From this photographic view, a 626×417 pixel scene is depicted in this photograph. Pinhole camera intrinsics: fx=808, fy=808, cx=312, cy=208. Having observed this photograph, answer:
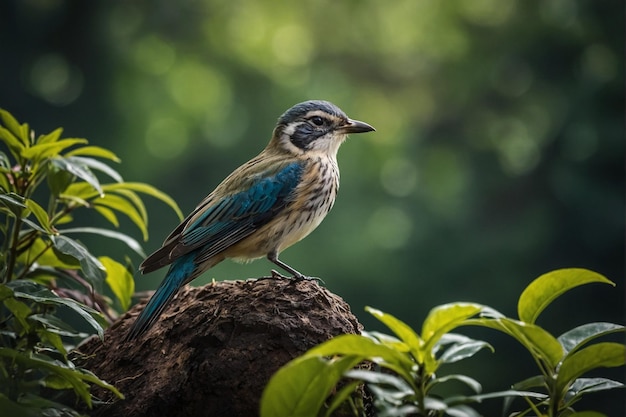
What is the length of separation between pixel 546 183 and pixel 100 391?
6.96 meters

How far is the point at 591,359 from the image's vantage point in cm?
206

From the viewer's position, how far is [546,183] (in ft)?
28.8

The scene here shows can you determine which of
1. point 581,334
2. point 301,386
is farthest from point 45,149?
point 581,334

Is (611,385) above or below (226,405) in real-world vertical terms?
above

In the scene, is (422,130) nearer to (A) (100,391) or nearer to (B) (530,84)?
(B) (530,84)

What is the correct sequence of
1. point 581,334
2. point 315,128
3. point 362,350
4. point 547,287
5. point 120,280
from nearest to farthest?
Answer: point 362,350 < point 547,287 < point 581,334 < point 120,280 < point 315,128

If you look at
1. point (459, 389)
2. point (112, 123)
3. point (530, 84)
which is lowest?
point (459, 389)

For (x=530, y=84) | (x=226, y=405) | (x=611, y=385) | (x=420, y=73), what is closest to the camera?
(x=611, y=385)

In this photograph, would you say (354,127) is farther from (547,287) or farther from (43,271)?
(547,287)

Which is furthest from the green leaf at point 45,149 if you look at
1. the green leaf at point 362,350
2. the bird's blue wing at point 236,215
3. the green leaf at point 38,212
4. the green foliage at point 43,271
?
the green leaf at point 362,350

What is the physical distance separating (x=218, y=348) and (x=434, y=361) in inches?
31.1

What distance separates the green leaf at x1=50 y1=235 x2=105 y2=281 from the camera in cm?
258

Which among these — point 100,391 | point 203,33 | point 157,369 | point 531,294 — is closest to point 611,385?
point 531,294

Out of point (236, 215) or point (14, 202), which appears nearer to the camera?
point (14, 202)
